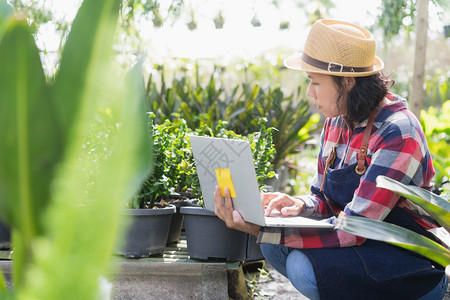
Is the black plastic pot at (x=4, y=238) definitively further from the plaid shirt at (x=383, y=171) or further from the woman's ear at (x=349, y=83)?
the woman's ear at (x=349, y=83)

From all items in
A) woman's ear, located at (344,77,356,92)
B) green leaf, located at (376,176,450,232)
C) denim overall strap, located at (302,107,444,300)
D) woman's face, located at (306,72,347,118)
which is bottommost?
denim overall strap, located at (302,107,444,300)

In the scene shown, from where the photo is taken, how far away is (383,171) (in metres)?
1.57

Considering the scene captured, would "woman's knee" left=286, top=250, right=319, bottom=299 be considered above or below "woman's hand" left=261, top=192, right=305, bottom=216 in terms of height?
below

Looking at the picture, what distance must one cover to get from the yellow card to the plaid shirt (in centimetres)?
17

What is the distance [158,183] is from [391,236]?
113cm

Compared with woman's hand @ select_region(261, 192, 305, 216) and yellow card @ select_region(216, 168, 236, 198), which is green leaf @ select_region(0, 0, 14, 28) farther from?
woman's hand @ select_region(261, 192, 305, 216)

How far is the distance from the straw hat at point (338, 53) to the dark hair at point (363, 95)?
35 mm

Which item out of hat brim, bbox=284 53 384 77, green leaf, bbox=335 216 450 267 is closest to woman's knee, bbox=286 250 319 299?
green leaf, bbox=335 216 450 267

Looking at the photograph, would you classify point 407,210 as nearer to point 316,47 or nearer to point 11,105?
point 316,47

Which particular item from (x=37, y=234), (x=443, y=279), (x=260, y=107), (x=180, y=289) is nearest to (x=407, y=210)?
(x=443, y=279)

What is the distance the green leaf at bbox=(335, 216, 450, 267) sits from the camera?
1202 millimetres

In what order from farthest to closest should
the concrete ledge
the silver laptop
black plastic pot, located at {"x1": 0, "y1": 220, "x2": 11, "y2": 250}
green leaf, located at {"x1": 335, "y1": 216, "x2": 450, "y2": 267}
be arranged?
→ 1. black plastic pot, located at {"x1": 0, "y1": 220, "x2": 11, "y2": 250}
2. the concrete ledge
3. the silver laptop
4. green leaf, located at {"x1": 335, "y1": 216, "x2": 450, "y2": 267}

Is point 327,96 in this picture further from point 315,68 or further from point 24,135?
point 24,135

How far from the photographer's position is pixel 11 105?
1.43 ft
